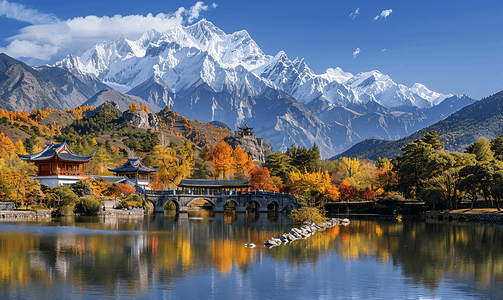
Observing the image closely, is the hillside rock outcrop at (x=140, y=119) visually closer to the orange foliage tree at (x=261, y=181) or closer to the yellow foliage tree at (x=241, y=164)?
the yellow foliage tree at (x=241, y=164)

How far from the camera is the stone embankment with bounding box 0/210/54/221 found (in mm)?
57562

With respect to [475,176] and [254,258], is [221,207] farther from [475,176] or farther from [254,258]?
[254,258]

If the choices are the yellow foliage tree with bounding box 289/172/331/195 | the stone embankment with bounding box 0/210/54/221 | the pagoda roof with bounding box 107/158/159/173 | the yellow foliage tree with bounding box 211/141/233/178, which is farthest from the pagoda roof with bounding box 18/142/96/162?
the yellow foliage tree with bounding box 289/172/331/195

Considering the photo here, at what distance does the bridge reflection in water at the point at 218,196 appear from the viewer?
78.4 meters

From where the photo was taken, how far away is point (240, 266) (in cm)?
2662

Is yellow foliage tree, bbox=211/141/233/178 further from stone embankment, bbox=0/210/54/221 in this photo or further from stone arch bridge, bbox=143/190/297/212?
stone embankment, bbox=0/210/54/221

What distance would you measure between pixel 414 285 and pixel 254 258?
10.7m

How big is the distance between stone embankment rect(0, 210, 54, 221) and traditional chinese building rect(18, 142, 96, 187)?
20593 mm

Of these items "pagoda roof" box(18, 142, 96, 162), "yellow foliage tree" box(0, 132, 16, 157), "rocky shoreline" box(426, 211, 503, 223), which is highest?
"yellow foliage tree" box(0, 132, 16, 157)

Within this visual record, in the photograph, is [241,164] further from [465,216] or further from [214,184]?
[465,216]

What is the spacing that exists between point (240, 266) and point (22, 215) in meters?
44.5

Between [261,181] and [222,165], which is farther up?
[222,165]

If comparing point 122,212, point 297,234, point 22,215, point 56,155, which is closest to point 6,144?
point 56,155

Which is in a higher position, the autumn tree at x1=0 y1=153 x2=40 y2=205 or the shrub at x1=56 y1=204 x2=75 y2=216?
the autumn tree at x1=0 y1=153 x2=40 y2=205
